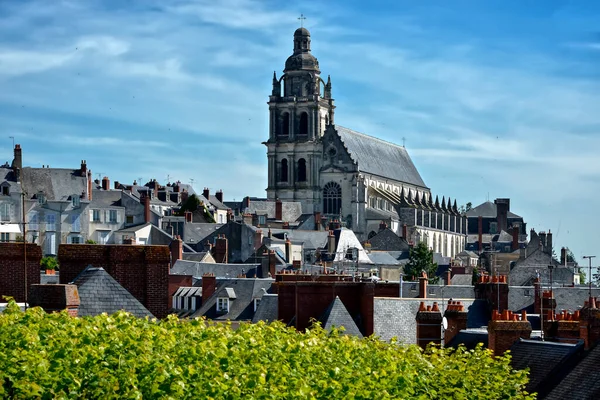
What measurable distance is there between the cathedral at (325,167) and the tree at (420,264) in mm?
27842

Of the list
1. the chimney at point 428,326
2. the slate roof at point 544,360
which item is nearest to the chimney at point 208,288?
the chimney at point 428,326

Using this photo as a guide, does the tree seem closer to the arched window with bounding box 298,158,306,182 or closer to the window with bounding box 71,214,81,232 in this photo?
the window with bounding box 71,214,81,232

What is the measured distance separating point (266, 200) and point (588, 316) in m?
118

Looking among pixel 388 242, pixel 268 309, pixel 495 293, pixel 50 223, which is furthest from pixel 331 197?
pixel 495 293

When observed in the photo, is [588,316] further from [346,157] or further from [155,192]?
[346,157]

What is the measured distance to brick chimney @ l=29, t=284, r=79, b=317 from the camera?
2406cm

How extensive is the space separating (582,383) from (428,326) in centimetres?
825

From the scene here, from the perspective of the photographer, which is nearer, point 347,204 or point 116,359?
point 116,359

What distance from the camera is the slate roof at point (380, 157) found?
148 metres

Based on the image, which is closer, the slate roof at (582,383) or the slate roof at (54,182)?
the slate roof at (582,383)

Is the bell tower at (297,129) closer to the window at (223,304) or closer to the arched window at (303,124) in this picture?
the arched window at (303,124)

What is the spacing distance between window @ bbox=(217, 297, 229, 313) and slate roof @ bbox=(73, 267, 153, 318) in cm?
A: 2889

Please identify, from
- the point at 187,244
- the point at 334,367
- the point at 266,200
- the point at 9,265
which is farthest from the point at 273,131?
the point at 334,367

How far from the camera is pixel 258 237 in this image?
322 feet
